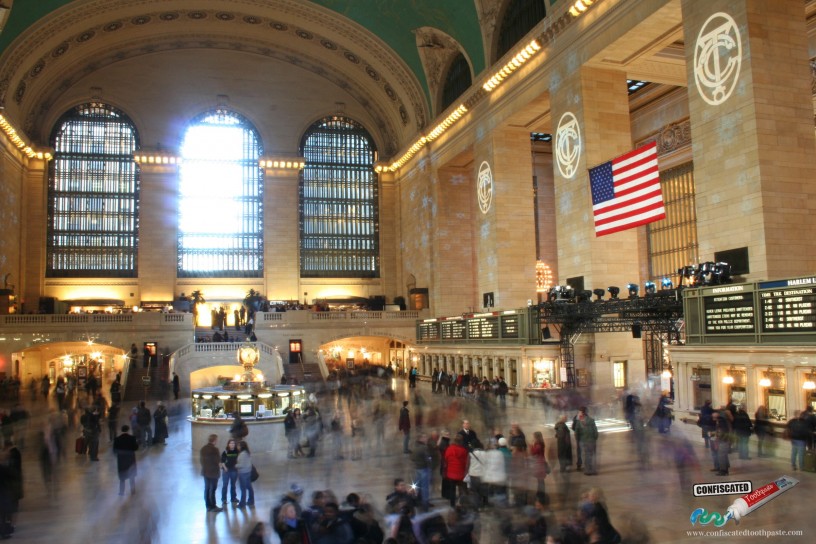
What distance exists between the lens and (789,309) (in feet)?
42.2

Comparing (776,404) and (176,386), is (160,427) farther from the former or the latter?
(776,404)

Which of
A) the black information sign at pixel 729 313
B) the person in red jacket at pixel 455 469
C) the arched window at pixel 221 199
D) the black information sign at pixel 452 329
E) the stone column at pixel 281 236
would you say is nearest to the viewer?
the person in red jacket at pixel 455 469

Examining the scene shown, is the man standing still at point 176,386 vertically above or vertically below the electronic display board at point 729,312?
below

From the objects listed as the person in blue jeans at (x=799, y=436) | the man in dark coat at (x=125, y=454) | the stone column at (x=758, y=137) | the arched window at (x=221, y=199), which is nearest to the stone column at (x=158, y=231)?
the arched window at (x=221, y=199)

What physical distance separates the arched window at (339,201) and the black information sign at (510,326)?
64.6 ft

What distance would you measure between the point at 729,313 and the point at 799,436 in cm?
385

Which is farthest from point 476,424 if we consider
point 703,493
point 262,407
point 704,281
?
point 703,493

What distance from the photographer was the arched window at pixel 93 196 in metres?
40.3

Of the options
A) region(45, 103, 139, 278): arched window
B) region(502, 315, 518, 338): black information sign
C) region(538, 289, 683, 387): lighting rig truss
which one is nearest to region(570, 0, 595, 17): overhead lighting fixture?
region(538, 289, 683, 387): lighting rig truss

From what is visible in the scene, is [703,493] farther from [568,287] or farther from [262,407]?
[568,287]

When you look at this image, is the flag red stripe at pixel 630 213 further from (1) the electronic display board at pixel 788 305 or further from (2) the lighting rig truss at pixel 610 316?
(1) the electronic display board at pixel 788 305

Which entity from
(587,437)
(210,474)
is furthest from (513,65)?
(210,474)

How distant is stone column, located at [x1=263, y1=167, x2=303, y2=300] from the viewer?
42.0 m

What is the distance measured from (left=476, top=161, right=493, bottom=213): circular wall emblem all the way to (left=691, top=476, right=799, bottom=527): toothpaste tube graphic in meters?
21.2
